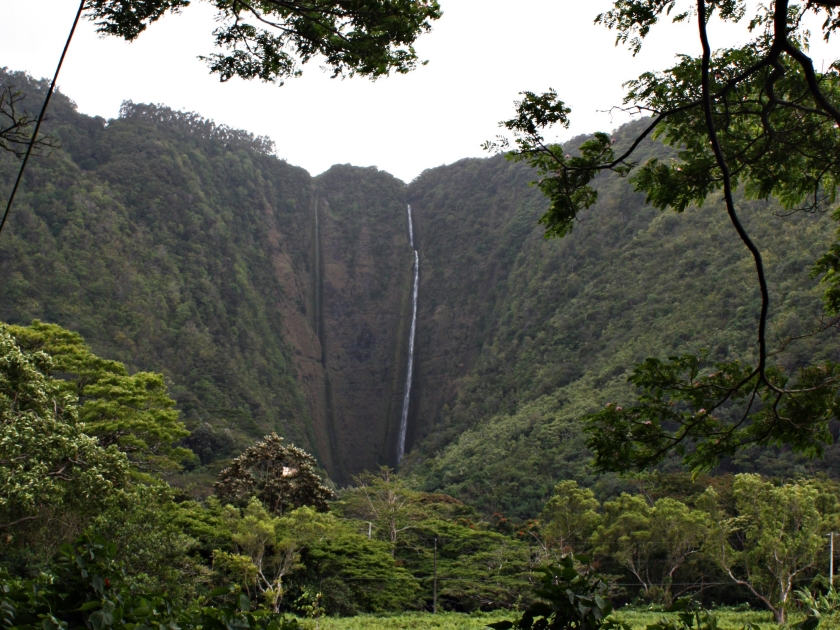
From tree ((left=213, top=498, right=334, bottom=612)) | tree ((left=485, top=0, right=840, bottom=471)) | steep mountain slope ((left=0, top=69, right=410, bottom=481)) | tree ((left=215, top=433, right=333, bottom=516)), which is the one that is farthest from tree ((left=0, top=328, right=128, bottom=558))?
steep mountain slope ((left=0, top=69, right=410, bottom=481))

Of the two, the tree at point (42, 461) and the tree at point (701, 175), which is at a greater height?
the tree at point (701, 175)

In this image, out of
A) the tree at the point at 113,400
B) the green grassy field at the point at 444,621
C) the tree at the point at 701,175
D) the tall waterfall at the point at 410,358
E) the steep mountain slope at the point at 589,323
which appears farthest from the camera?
the tall waterfall at the point at 410,358

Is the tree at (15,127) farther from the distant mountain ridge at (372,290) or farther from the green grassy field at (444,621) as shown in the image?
the distant mountain ridge at (372,290)

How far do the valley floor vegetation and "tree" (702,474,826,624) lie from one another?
0.05 m

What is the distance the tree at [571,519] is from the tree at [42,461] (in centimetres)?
1312

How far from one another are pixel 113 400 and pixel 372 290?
53838mm

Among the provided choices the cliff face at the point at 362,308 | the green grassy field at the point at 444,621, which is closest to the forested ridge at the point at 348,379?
the cliff face at the point at 362,308

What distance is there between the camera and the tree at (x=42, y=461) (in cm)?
923

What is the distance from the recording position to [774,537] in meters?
16.3

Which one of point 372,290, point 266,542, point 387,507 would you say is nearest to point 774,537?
point 387,507

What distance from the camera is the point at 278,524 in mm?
15305

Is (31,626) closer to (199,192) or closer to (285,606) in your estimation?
(285,606)

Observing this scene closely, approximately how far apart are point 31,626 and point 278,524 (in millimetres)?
14122

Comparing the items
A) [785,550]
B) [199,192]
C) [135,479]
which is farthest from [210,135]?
[785,550]
